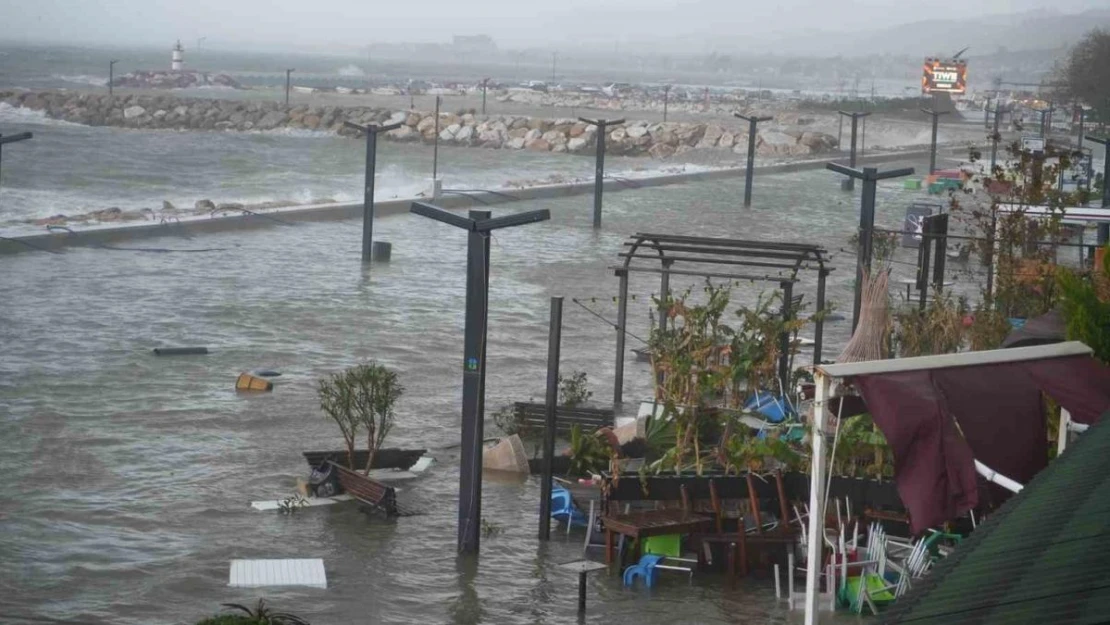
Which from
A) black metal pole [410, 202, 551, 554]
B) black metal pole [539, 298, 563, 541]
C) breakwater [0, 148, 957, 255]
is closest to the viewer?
black metal pole [410, 202, 551, 554]

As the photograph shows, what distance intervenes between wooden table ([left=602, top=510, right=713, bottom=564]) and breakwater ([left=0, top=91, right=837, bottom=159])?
48.7 m

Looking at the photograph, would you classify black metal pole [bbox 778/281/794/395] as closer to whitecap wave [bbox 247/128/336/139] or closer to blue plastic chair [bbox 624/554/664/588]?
blue plastic chair [bbox 624/554/664/588]

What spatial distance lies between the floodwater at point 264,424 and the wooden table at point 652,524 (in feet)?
1.08

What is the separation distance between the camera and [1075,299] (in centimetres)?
1021

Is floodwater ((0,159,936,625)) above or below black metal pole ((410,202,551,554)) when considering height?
below

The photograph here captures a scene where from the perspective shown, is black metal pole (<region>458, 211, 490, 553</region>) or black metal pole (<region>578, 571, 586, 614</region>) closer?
black metal pole (<region>578, 571, 586, 614</region>)

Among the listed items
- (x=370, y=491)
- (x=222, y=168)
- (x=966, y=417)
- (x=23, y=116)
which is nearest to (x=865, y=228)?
(x=370, y=491)

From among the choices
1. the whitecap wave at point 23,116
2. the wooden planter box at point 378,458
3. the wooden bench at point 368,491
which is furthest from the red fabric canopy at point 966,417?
the whitecap wave at point 23,116

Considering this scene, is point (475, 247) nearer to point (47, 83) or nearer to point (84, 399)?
point (84, 399)

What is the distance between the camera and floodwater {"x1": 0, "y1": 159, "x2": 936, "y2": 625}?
1002 cm

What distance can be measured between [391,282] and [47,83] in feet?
320

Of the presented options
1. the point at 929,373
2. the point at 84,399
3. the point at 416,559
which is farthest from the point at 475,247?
the point at 84,399

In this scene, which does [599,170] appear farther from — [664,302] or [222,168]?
[222,168]

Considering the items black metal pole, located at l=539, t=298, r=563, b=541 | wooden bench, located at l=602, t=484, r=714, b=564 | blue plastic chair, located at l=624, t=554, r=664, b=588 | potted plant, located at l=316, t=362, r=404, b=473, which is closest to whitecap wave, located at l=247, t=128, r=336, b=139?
potted plant, located at l=316, t=362, r=404, b=473
